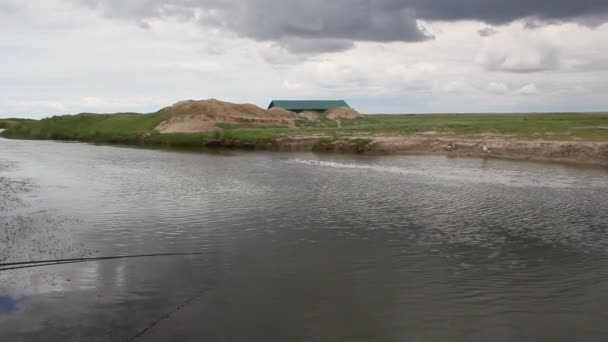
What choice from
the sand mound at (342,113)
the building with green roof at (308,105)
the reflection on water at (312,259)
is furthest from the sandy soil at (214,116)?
the reflection on water at (312,259)

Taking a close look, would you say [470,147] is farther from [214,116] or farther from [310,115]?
[310,115]

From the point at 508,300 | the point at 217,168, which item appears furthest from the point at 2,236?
the point at 217,168

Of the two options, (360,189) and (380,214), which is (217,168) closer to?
(360,189)

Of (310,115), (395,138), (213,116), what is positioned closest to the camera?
(395,138)

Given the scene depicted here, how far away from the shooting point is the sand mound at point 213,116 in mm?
88438

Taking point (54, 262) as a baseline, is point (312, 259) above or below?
below

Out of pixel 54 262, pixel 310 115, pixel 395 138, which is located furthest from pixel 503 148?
pixel 310 115

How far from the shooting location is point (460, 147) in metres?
56.9

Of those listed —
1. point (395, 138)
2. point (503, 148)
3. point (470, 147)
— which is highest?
point (395, 138)

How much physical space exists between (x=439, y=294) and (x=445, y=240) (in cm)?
624

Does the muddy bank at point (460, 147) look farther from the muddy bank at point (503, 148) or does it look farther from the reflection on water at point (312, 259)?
the reflection on water at point (312, 259)

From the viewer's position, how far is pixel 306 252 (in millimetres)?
19531

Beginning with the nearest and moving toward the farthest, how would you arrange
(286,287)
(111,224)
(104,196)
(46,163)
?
(286,287) < (111,224) < (104,196) < (46,163)

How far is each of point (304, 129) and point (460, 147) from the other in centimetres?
3255
